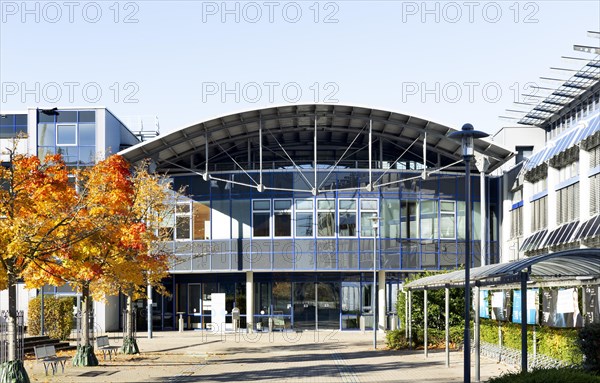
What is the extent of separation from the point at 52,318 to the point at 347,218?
50.8ft

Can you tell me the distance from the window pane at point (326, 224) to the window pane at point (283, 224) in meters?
1.48

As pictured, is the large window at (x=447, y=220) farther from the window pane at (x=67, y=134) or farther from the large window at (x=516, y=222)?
the window pane at (x=67, y=134)

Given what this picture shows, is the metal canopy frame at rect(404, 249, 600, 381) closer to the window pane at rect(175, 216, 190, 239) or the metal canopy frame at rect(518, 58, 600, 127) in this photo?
the metal canopy frame at rect(518, 58, 600, 127)

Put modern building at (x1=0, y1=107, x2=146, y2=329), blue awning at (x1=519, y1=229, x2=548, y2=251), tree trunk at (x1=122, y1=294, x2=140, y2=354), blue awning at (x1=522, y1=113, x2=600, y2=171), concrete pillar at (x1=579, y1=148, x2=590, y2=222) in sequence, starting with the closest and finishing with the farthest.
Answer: tree trunk at (x1=122, y1=294, x2=140, y2=354) → blue awning at (x1=522, y1=113, x2=600, y2=171) → concrete pillar at (x1=579, y1=148, x2=590, y2=222) → blue awning at (x1=519, y1=229, x2=548, y2=251) → modern building at (x1=0, y1=107, x2=146, y2=329)

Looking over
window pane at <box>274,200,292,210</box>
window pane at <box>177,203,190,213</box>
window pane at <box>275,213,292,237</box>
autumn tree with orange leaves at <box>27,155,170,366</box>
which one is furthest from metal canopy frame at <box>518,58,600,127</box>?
autumn tree with orange leaves at <box>27,155,170,366</box>

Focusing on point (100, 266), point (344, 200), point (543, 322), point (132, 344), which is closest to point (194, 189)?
point (344, 200)

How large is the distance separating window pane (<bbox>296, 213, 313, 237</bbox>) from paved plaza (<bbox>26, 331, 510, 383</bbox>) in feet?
23.7

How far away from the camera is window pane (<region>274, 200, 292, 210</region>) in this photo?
49.0 metres

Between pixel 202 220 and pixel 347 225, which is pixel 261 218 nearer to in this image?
pixel 202 220

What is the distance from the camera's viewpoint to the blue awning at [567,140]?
3566cm

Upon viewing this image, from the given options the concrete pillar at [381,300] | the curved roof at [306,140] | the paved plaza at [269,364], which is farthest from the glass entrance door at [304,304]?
the paved plaza at [269,364]

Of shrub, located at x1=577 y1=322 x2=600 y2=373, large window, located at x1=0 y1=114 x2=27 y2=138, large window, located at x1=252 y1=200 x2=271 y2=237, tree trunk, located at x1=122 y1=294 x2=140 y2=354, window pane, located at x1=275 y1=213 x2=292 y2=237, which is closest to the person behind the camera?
shrub, located at x1=577 y1=322 x2=600 y2=373

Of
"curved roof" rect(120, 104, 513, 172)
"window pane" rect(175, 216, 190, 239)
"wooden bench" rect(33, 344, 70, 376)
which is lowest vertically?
"wooden bench" rect(33, 344, 70, 376)

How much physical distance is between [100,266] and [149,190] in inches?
293
